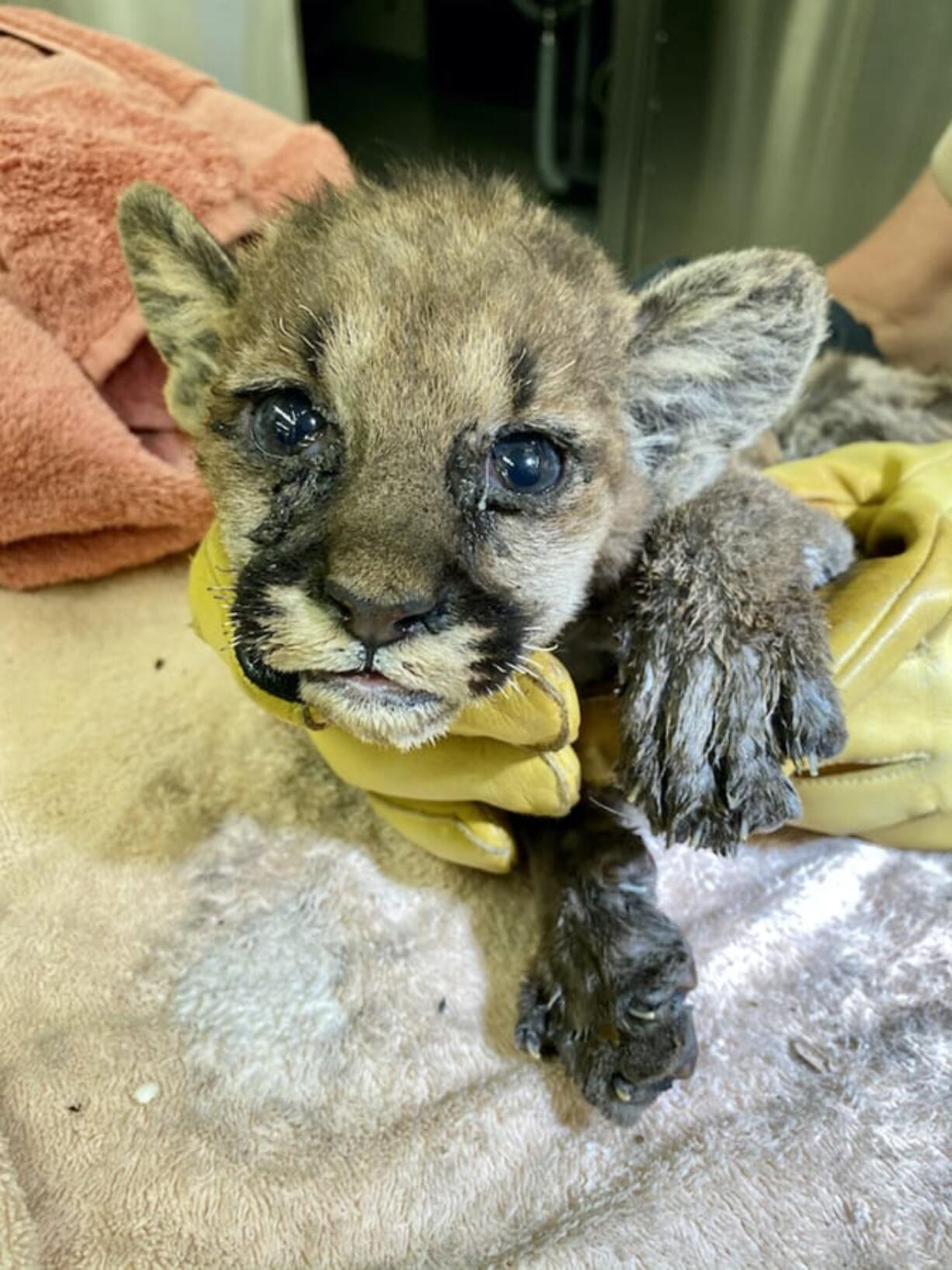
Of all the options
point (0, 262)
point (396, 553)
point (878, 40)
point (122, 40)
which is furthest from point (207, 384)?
point (878, 40)

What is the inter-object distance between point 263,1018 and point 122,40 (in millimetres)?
2104

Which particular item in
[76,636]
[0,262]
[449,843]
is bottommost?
[76,636]

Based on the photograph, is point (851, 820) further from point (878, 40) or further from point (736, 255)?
point (878, 40)

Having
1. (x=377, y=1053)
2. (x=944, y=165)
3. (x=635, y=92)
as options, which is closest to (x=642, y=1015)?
(x=377, y=1053)

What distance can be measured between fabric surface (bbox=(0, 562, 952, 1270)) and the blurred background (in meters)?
1.00

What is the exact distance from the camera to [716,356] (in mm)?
1168

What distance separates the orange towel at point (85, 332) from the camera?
5.46ft

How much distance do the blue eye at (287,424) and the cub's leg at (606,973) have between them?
569mm

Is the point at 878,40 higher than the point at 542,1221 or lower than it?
higher

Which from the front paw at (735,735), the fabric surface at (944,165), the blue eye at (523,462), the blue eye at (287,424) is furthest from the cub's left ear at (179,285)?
the fabric surface at (944,165)

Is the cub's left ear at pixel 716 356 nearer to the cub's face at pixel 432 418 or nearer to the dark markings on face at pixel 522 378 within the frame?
the cub's face at pixel 432 418

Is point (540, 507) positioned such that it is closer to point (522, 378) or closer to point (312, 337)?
point (522, 378)

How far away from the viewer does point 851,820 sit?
3.95 ft

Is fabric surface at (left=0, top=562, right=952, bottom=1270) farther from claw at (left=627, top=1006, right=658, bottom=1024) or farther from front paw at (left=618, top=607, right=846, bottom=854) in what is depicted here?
front paw at (left=618, top=607, right=846, bottom=854)
